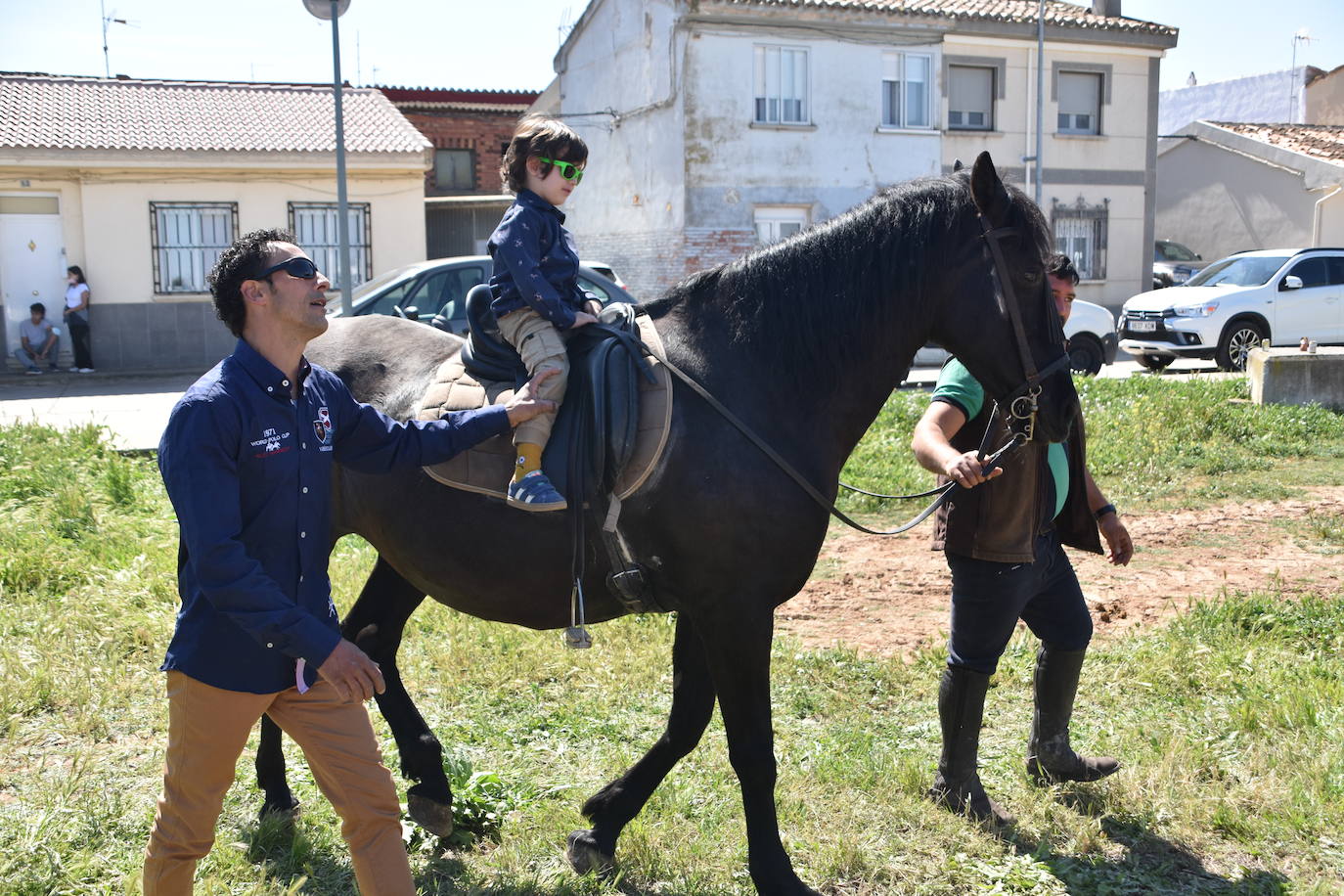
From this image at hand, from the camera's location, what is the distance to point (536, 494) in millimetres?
3260

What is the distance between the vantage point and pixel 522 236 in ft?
11.5

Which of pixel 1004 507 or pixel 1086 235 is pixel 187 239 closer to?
pixel 1004 507

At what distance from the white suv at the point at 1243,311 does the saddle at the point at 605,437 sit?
17111 mm

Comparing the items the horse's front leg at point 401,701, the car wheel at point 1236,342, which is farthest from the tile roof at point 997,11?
the horse's front leg at point 401,701

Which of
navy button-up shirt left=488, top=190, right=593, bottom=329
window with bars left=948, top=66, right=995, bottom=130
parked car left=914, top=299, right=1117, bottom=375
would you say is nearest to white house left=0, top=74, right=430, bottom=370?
parked car left=914, top=299, right=1117, bottom=375

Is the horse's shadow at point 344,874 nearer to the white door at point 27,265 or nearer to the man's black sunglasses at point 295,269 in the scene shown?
the man's black sunglasses at point 295,269

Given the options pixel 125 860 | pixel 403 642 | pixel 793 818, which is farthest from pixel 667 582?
pixel 403 642

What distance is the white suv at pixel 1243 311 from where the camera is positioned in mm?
18219

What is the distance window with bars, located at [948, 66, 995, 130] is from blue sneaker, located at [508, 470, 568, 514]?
25659 mm

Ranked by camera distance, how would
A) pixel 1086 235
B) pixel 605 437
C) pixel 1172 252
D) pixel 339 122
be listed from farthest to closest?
pixel 1172 252, pixel 1086 235, pixel 339 122, pixel 605 437

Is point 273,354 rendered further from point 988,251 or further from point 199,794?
point 988,251

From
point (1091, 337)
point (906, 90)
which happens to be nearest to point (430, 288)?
point (1091, 337)

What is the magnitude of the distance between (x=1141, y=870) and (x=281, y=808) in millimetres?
3011

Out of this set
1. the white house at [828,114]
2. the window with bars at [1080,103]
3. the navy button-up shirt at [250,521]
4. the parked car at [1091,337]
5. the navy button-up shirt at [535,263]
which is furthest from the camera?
the window with bars at [1080,103]
